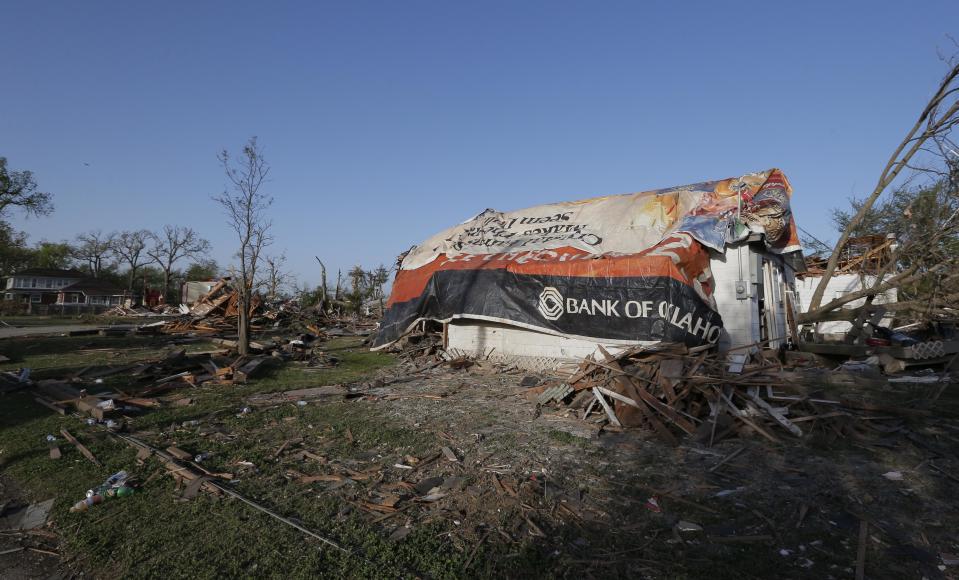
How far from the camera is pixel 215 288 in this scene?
24.7m

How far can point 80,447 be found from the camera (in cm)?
586

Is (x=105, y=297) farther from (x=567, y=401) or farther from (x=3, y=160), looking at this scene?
(x=567, y=401)

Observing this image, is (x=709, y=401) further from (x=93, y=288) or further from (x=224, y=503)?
(x=93, y=288)

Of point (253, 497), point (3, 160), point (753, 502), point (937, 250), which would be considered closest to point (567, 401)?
point (753, 502)

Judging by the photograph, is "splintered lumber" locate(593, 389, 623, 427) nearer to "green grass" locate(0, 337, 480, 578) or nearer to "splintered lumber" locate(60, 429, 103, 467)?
"green grass" locate(0, 337, 480, 578)

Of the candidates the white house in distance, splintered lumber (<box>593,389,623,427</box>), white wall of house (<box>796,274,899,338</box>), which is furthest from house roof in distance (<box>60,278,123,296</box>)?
white wall of house (<box>796,274,899,338</box>)

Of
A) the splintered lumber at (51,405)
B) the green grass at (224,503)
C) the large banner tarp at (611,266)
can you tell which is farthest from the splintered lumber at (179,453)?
the large banner tarp at (611,266)

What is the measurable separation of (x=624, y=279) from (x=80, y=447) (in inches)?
396

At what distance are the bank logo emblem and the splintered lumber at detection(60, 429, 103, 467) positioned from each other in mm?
9168

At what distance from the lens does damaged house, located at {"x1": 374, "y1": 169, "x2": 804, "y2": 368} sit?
34.1 ft

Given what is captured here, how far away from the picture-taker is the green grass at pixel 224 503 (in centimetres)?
343

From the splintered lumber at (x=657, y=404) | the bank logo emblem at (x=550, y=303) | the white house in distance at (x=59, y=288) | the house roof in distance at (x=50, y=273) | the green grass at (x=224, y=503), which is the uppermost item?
the house roof in distance at (x=50, y=273)

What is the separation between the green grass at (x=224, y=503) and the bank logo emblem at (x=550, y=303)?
217 inches

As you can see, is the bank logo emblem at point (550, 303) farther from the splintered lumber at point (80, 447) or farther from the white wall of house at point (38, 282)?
the white wall of house at point (38, 282)
